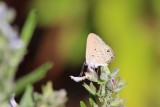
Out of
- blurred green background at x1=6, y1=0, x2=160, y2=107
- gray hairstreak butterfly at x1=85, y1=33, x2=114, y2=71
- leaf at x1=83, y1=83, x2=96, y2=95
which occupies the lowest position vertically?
blurred green background at x1=6, y1=0, x2=160, y2=107

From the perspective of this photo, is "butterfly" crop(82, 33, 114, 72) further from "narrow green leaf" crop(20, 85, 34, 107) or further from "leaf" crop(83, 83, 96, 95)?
"narrow green leaf" crop(20, 85, 34, 107)

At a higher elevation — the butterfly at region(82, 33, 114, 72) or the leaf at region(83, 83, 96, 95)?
the butterfly at region(82, 33, 114, 72)

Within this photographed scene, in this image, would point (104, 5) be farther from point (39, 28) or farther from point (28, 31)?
point (28, 31)

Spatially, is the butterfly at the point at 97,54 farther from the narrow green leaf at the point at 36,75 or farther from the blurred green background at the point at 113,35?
the blurred green background at the point at 113,35

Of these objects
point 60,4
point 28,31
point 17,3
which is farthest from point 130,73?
point 28,31

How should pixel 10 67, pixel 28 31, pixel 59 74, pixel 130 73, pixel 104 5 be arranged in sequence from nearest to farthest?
pixel 10 67
pixel 28 31
pixel 130 73
pixel 104 5
pixel 59 74

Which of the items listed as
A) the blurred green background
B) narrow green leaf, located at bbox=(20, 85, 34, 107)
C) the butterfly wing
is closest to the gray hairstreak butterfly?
the butterfly wing

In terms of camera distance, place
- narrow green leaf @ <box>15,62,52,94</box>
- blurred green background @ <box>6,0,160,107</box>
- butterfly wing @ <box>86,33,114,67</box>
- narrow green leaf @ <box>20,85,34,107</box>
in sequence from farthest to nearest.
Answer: blurred green background @ <box>6,0,160,107</box> < narrow green leaf @ <box>15,62,52,94</box> < narrow green leaf @ <box>20,85,34,107</box> < butterfly wing @ <box>86,33,114,67</box>
